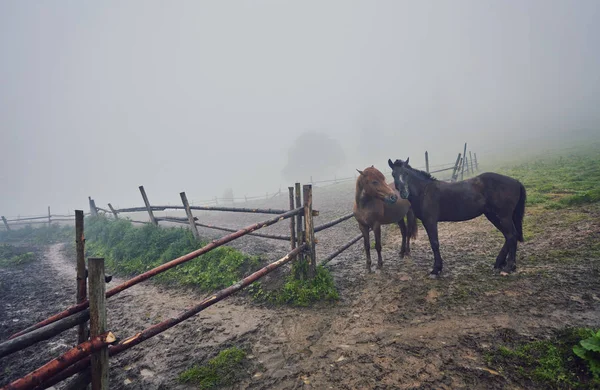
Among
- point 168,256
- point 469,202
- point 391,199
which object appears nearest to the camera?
point 391,199

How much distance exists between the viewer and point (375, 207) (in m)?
5.84

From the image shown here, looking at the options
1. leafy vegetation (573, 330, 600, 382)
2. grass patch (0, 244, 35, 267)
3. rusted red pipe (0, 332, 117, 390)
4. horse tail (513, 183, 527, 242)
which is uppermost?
horse tail (513, 183, 527, 242)

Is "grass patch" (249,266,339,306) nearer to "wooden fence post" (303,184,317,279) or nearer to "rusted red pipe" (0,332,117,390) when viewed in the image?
"wooden fence post" (303,184,317,279)

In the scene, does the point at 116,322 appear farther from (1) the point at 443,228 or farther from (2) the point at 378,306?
(1) the point at 443,228

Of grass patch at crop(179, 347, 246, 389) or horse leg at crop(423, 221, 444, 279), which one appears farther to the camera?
horse leg at crop(423, 221, 444, 279)

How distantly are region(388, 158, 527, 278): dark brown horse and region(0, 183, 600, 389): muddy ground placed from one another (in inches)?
20.0

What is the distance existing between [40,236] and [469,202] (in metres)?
22.4

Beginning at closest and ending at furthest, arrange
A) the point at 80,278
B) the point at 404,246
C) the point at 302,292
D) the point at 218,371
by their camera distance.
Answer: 1. the point at 80,278
2. the point at 218,371
3. the point at 302,292
4. the point at 404,246

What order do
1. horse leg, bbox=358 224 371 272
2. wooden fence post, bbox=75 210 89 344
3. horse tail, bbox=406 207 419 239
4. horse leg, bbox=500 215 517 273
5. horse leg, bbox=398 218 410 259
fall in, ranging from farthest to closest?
horse leg, bbox=398 218 410 259 → horse tail, bbox=406 207 419 239 → horse leg, bbox=358 224 371 272 → horse leg, bbox=500 215 517 273 → wooden fence post, bbox=75 210 89 344

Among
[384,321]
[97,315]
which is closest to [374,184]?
[384,321]

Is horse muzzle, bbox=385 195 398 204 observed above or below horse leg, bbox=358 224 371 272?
above

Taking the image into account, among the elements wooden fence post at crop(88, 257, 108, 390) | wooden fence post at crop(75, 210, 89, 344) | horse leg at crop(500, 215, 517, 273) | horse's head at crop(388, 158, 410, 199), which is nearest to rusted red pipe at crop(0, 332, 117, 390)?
wooden fence post at crop(88, 257, 108, 390)

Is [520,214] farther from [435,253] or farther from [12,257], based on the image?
[12,257]

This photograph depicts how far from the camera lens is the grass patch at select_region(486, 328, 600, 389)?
2352mm
